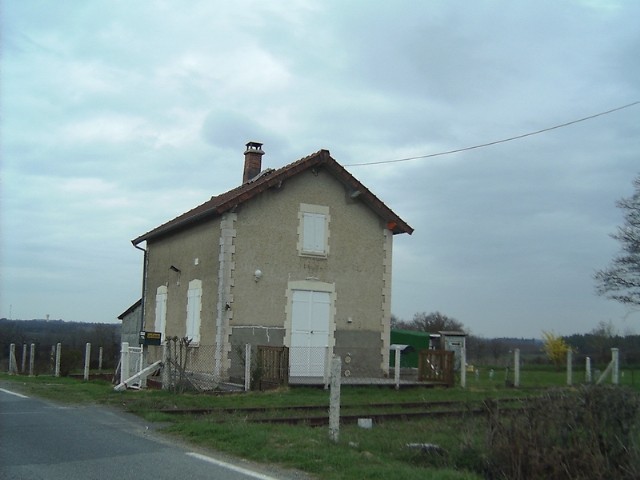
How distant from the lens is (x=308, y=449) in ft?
29.6

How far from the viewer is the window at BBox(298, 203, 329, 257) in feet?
68.0

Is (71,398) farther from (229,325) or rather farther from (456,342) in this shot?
(456,342)

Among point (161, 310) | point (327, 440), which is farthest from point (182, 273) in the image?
point (327, 440)

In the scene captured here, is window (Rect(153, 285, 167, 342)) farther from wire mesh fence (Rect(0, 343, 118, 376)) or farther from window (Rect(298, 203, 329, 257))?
window (Rect(298, 203, 329, 257))

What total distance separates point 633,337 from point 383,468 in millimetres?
36855

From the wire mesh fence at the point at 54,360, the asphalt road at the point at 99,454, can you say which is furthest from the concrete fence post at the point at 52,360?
the asphalt road at the point at 99,454

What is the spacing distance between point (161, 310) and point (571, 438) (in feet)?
62.6

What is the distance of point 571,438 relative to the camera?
7461 mm

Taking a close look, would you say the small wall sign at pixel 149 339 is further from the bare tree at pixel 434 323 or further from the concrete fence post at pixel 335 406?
the bare tree at pixel 434 323

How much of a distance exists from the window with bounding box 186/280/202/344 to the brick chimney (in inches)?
202

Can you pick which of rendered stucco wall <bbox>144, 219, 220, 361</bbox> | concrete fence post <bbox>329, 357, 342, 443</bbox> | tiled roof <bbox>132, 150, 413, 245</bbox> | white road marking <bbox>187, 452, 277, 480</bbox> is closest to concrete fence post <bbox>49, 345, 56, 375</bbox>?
rendered stucco wall <bbox>144, 219, 220, 361</bbox>

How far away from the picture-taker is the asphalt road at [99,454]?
24.7ft

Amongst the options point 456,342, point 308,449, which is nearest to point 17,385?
point 308,449

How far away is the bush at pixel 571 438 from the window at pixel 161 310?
58.5 feet
